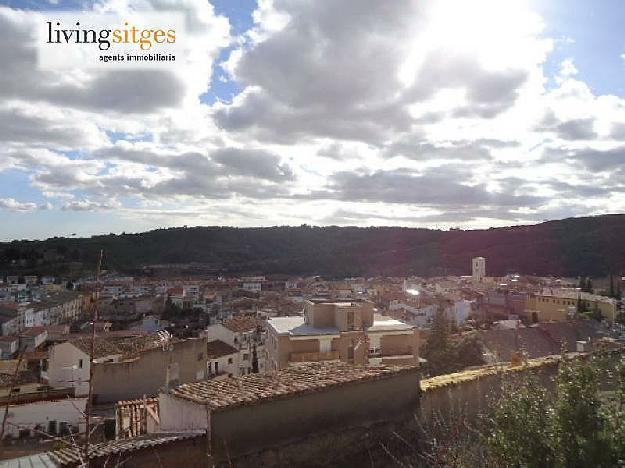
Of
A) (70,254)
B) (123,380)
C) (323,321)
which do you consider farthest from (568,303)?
(70,254)

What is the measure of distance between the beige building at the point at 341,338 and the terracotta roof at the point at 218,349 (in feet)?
20.1

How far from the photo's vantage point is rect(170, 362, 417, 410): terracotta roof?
630 centimetres

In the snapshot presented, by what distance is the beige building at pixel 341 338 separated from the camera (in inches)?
773

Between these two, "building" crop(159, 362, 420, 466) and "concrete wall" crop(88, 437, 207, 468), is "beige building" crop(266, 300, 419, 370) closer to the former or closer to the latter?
"building" crop(159, 362, 420, 466)

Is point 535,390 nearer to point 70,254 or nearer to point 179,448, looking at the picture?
point 179,448

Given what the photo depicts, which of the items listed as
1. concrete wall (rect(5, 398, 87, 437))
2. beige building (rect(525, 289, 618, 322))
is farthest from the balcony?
beige building (rect(525, 289, 618, 322))

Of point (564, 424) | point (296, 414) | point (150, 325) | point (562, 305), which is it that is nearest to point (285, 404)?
point (296, 414)

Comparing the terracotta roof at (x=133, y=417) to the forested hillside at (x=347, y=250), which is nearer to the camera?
the terracotta roof at (x=133, y=417)

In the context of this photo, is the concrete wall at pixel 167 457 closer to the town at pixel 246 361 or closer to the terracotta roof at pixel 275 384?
the town at pixel 246 361

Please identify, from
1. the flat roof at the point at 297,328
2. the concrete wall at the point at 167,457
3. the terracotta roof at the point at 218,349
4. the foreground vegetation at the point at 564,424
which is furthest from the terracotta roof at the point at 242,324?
the foreground vegetation at the point at 564,424

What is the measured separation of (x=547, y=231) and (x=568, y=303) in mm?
53684

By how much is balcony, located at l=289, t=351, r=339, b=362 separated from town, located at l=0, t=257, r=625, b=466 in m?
0.07

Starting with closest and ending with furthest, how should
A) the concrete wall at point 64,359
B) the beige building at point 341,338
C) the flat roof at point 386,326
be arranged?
the beige building at point 341,338 → the flat roof at point 386,326 → the concrete wall at point 64,359

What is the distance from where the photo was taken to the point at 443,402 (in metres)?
8.07
